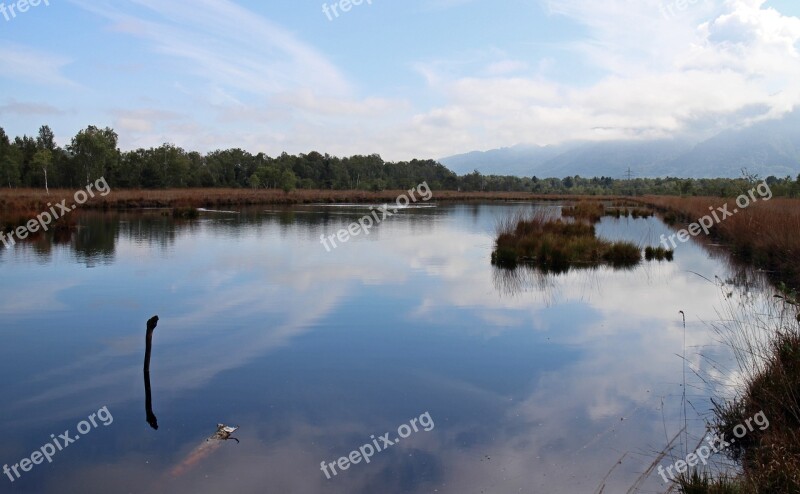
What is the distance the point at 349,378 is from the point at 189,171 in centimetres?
7284

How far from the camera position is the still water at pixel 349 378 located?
484cm

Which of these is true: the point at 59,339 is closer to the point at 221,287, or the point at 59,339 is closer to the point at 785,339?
the point at 221,287

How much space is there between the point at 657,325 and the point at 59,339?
29.2 ft

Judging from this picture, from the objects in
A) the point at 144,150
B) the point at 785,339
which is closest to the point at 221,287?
the point at 785,339

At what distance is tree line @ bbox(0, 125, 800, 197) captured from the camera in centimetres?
5447

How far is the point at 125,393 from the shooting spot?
640 cm

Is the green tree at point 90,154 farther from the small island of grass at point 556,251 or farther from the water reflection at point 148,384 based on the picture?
the water reflection at point 148,384

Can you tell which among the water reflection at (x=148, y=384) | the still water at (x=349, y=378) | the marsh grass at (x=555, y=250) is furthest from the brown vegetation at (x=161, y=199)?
the water reflection at (x=148, y=384)

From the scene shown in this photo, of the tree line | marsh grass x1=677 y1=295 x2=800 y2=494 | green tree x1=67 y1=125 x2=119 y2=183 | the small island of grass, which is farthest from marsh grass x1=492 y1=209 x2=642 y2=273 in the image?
green tree x1=67 y1=125 x2=119 y2=183

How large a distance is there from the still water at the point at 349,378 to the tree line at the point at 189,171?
21437 mm

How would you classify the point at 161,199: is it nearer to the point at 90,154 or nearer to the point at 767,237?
the point at 90,154

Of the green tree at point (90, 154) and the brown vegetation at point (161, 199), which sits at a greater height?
the green tree at point (90, 154)

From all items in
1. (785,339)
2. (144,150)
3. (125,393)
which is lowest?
(125,393)

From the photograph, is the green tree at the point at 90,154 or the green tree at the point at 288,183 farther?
the green tree at the point at 288,183
